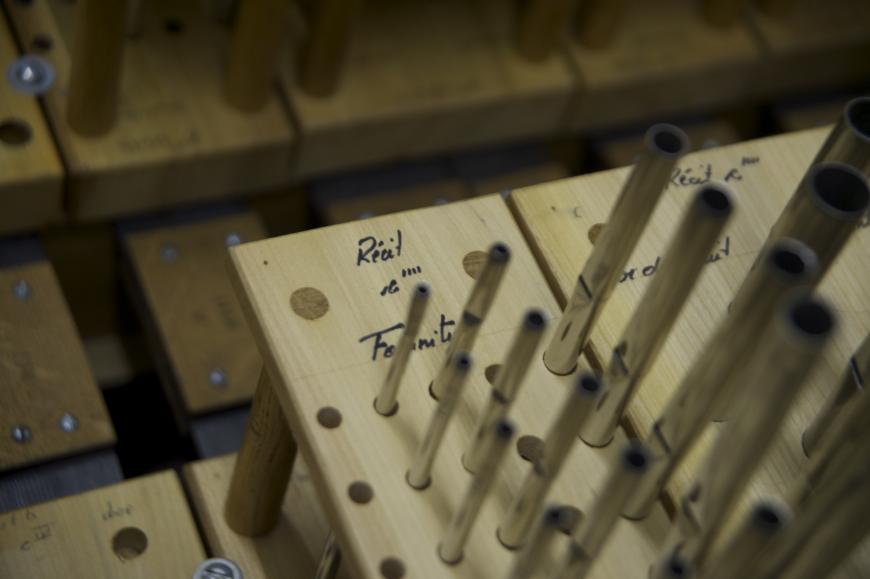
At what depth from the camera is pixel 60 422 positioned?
1.01 m

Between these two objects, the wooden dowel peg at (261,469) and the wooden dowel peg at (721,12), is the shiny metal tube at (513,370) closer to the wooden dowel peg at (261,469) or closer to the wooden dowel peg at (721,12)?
the wooden dowel peg at (261,469)

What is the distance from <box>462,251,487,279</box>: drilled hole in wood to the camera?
Answer: 78cm

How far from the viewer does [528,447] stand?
710 mm

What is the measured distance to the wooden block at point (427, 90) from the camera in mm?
1201

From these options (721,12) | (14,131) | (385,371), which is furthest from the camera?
(721,12)

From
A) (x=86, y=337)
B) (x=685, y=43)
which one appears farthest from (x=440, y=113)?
(x=86, y=337)

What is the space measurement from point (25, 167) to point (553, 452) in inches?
24.5

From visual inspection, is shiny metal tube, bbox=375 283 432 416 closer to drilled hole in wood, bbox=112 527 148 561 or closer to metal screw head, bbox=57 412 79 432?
drilled hole in wood, bbox=112 527 148 561

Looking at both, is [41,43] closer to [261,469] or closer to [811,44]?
[261,469]

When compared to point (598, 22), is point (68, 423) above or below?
below

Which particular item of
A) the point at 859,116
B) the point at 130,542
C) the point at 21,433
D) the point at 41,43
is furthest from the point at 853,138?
the point at 41,43

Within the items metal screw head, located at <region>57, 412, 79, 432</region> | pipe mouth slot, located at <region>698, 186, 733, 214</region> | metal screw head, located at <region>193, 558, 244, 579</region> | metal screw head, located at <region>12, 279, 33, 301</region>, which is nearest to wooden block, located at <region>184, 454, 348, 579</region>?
metal screw head, located at <region>193, 558, 244, 579</region>

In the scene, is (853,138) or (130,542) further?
(130,542)

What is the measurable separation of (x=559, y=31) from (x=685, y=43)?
0.46 ft
